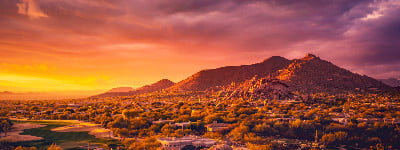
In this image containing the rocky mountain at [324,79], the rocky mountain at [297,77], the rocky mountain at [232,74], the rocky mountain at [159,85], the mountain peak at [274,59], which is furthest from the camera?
the rocky mountain at [159,85]

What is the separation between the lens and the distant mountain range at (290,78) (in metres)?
49.9

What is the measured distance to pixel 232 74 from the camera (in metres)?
117

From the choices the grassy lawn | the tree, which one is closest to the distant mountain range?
the tree

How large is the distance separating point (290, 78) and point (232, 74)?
49.2 metres

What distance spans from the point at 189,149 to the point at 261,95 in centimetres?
3030

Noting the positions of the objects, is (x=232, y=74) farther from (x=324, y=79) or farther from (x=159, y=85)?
(x=159, y=85)

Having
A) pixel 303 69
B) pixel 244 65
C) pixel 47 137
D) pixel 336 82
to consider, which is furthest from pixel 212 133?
pixel 244 65

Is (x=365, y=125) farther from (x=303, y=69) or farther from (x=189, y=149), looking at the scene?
(x=303, y=69)

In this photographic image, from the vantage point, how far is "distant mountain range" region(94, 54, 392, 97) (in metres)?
49.9

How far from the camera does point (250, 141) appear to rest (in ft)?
40.0

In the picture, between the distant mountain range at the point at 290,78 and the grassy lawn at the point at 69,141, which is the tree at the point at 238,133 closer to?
the grassy lawn at the point at 69,141

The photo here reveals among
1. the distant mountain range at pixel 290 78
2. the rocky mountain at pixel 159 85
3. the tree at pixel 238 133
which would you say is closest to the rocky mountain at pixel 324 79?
the distant mountain range at pixel 290 78

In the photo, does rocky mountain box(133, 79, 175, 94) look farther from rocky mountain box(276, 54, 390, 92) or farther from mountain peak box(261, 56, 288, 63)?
rocky mountain box(276, 54, 390, 92)

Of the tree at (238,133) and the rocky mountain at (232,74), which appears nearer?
the tree at (238,133)
